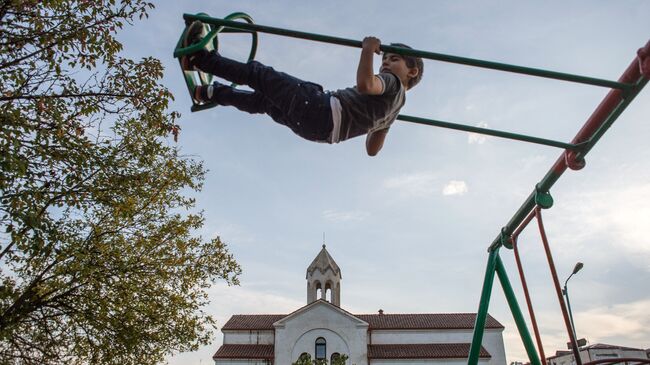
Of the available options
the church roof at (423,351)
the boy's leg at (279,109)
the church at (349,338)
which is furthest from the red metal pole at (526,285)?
the church roof at (423,351)

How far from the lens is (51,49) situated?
24.5 feet

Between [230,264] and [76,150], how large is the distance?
5.92m

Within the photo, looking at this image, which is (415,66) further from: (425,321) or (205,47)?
(425,321)

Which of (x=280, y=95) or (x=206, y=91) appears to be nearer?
(x=280, y=95)

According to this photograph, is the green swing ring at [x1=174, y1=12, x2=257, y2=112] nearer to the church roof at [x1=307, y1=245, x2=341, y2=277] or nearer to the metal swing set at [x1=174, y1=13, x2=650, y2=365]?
the metal swing set at [x1=174, y1=13, x2=650, y2=365]

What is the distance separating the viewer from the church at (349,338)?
37156mm

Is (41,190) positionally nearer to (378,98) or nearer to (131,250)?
(131,250)

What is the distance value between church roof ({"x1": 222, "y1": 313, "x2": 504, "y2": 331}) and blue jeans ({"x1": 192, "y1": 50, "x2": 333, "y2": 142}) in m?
39.0

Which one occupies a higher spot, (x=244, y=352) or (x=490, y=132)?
(x=244, y=352)

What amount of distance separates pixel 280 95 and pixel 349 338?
36.8 m

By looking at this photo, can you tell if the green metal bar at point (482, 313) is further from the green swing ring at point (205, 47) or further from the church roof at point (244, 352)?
the church roof at point (244, 352)

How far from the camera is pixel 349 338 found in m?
37.5

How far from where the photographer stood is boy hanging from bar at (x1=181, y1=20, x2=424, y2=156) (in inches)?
118

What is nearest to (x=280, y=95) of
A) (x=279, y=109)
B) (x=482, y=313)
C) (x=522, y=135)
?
(x=279, y=109)
